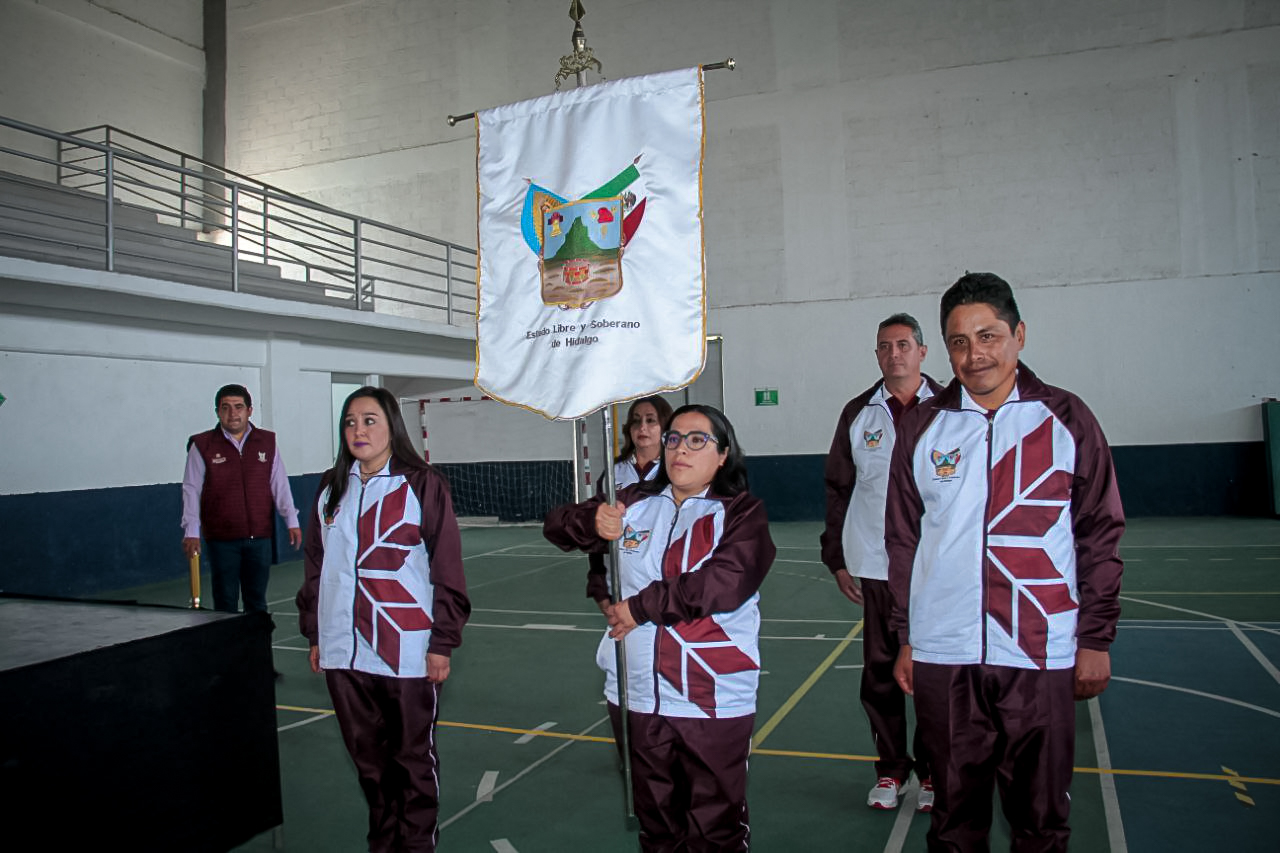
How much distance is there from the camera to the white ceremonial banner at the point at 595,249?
8.92 ft

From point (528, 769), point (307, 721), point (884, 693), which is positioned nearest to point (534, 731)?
point (528, 769)

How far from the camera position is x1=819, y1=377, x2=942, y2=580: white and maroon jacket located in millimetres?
3355

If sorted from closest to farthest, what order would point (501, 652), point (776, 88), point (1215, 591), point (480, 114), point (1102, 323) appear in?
point (480, 114) < point (501, 652) < point (1215, 591) < point (1102, 323) < point (776, 88)

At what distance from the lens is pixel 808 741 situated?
13.6 ft

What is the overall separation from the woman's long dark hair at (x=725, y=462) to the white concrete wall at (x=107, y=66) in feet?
45.1

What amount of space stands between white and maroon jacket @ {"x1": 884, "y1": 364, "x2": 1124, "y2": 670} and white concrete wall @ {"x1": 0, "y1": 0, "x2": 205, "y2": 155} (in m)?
14.5

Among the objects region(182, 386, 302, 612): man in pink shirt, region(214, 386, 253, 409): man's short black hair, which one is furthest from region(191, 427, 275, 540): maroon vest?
region(214, 386, 253, 409): man's short black hair

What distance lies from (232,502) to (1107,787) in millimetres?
4631

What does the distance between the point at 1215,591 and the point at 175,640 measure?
757cm

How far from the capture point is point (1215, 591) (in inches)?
290

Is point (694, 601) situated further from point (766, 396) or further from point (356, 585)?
point (766, 396)

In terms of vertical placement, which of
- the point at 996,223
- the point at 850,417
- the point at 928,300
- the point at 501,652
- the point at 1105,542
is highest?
the point at 996,223

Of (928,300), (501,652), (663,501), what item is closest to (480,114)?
(663,501)

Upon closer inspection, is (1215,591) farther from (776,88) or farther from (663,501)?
(776,88)
